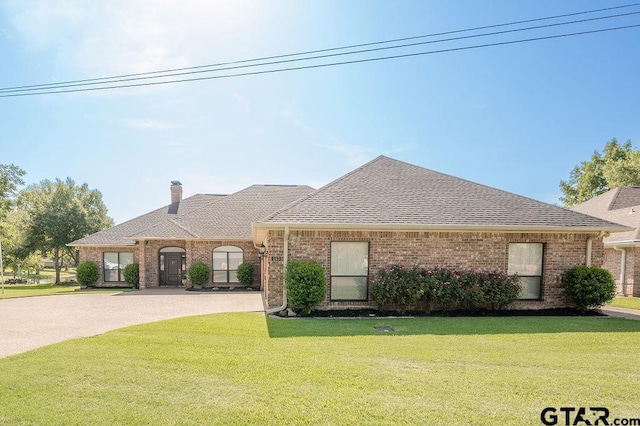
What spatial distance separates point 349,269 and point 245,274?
8060mm

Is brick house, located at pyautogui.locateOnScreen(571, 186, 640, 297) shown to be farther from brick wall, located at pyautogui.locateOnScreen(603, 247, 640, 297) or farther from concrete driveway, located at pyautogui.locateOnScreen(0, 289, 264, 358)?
concrete driveway, located at pyautogui.locateOnScreen(0, 289, 264, 358)

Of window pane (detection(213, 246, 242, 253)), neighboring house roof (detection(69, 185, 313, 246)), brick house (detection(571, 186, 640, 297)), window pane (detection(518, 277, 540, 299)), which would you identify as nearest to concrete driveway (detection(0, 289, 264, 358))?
window pane (detection(213, 246, 242, 253))

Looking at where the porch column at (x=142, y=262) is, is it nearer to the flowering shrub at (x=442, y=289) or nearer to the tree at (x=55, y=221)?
the flowering shrub at (x=442, y=289)

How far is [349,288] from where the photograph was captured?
906cm

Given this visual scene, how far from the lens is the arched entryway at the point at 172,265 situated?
54.0 ft

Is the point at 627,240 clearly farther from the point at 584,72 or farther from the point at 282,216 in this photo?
the point at 282,216

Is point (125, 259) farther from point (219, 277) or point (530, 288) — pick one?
point (530, 288)

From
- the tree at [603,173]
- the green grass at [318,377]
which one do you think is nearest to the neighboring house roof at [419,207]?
the green grass at [318,377]

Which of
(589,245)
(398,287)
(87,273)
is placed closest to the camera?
(398,287)

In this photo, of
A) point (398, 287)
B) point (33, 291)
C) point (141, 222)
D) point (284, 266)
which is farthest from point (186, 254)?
point (398, 287)

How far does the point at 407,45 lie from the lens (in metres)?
8.71

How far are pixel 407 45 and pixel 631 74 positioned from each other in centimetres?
1182

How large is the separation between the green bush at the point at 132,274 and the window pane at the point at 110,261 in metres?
1.53

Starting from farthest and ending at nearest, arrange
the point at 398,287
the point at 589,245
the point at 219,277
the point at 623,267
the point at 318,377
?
the point at 219,277, the point at 623,267, the point at 589,245, the point at 398,287, the point at 318,377
